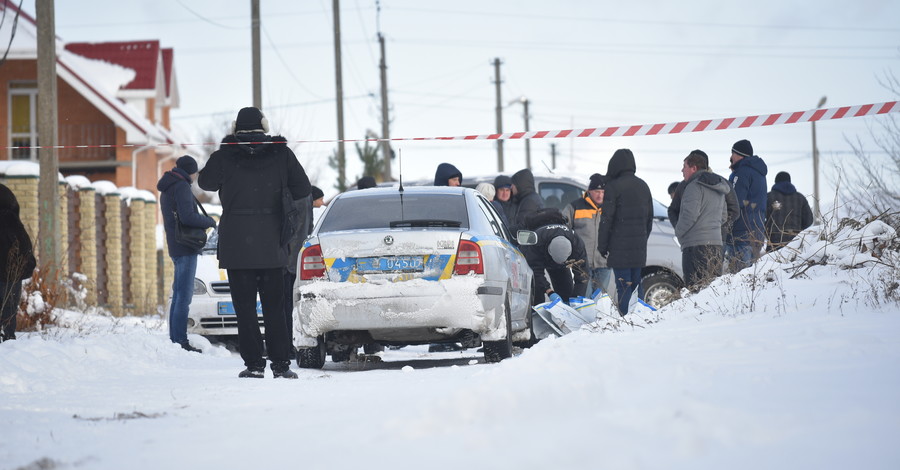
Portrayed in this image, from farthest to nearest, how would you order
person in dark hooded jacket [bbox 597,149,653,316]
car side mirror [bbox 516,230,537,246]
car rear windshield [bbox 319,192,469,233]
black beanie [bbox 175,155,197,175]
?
person in dark hooded jacket [bbox 597,149,653,316] → black beanie [bbox 175,155,197,175] → car side mirror [bbox 516,230,537,246] → car rear windshield [bbox 319,192,469,233]

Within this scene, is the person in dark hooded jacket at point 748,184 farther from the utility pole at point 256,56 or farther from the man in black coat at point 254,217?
the utility pole at point 256,56

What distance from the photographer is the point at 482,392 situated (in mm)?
4801

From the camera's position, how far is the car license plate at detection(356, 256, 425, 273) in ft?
28.0

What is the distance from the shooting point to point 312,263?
8672 mm

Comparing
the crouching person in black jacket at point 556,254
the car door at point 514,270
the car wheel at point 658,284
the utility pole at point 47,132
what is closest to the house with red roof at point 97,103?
the utility pole at point 47,132

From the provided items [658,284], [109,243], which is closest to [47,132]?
[109,243]

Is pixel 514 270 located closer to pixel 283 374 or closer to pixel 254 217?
pixel 283 374

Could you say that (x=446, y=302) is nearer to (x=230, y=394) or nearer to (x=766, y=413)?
(x=230, y=394)

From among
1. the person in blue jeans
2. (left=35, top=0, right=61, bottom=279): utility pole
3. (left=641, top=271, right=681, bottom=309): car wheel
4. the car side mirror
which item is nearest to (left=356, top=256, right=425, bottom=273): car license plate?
the car side mirror

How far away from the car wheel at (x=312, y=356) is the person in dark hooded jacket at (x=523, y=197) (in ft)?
14.3

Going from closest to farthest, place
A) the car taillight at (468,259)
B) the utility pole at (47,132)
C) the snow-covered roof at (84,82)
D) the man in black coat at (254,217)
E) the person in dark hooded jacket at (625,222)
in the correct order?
the man in black coat at (254,217) < the car taillight at (468,259) < the person in dark hooded jacket at (625,222) < the utility pole at (47,132) < the snow-covered roof at (84,82)

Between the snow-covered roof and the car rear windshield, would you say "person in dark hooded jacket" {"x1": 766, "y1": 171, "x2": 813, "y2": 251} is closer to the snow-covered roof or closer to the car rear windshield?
the car rear windshield

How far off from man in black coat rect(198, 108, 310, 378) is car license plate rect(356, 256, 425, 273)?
736 mm

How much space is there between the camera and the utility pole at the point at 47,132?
51.9ft
